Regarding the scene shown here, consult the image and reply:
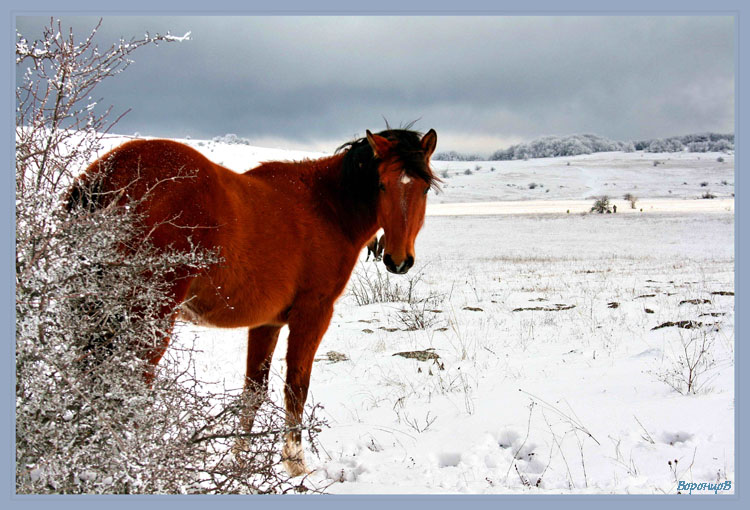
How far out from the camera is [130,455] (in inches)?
97.3

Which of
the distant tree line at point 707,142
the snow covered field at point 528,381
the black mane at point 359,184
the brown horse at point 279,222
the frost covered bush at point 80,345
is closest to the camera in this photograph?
the frost covered bush at point 80,345

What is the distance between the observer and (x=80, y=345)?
8.64 ft

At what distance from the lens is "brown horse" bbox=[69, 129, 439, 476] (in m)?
3.51

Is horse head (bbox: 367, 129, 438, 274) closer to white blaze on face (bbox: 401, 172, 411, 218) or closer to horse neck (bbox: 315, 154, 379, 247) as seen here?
white blaze on face (bbox: 401, 172, 411, 218)

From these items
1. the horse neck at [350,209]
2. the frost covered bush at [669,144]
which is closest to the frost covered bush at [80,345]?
the horse neck at [350,209]

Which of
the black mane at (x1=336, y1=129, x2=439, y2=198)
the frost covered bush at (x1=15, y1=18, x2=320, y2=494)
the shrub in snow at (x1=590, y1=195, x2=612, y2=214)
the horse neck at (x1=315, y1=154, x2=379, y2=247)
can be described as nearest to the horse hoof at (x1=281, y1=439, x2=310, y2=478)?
the frost covered bush at (x1=15, y1=18, x2=320, y2=494)

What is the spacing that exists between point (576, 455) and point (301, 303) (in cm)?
248

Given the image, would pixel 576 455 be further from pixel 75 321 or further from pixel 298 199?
pixel 75 321

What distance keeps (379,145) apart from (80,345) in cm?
278

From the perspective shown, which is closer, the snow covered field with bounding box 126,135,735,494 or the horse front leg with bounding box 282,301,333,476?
the snow covered field with bounding box 126,135,735,494

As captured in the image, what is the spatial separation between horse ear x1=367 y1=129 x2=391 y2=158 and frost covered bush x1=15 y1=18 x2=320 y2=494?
6.66ft

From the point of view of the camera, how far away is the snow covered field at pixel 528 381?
3783 mm

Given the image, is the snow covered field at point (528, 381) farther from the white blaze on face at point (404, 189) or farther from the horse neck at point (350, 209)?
the white blaze on face at point (404, 189)

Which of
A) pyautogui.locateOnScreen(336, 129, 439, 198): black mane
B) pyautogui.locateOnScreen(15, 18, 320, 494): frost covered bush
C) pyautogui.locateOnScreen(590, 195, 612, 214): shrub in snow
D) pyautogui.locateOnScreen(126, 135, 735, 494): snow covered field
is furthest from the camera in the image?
pyautogui.locateOnScreen(590, 195, 612, 214): shrub in snow
